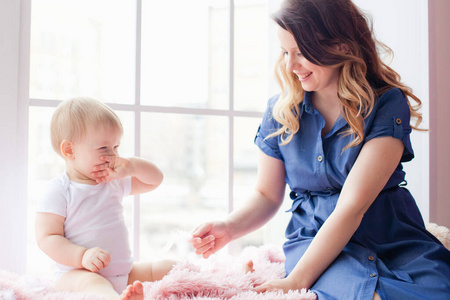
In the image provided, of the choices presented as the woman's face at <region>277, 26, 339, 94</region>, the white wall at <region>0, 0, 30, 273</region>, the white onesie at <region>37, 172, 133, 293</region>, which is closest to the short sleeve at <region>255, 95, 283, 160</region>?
the woman's face at <region>277, 26, 339, 94</region>

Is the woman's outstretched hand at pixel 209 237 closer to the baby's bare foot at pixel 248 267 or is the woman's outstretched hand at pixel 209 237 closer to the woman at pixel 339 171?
the woman at pixel 339 171

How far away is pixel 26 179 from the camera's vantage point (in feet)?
4.25

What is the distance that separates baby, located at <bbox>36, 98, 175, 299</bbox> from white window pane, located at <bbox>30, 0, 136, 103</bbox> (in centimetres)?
33

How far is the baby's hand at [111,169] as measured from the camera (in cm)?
122

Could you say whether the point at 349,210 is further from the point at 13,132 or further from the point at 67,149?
the point at 13,132

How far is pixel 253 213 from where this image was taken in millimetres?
1400

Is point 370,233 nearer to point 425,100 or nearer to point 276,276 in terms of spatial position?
point 276,276

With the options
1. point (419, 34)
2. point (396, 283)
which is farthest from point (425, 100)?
point (396, 283)

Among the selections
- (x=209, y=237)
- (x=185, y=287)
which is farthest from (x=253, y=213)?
(x=185, y=287)

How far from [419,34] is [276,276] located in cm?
119

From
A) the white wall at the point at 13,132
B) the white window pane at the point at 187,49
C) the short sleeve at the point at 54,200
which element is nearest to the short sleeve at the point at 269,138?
the white window pane at the point at 187,49

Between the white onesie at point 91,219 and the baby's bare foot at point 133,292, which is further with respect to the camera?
the white onesie at point 91,219

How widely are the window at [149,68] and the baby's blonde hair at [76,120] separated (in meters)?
0.18

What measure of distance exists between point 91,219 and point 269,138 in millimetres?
603
